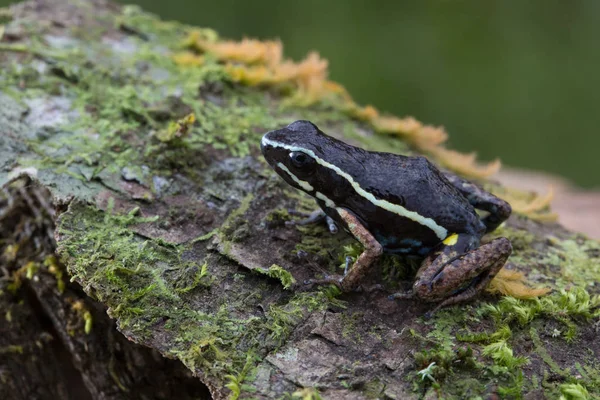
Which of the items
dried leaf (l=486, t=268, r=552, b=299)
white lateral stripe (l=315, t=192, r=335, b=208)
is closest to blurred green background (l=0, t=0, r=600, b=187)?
white lateral stripe (l=315, t=192, r=335, b=208)

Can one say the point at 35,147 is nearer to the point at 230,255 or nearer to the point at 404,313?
the point at 230,255

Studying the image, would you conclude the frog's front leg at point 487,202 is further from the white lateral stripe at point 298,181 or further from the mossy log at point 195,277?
the white lateral stripe at point 298,181

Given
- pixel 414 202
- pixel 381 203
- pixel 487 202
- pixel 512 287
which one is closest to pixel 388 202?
pixel 381 203

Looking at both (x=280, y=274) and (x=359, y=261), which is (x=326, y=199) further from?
(x=280, y=274)

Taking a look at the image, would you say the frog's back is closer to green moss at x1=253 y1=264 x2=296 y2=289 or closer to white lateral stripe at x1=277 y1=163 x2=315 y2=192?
white lateral stripe at x1=277 y1=163 x2=315 y2=192

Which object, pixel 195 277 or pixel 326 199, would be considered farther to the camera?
A: pixel 326 199

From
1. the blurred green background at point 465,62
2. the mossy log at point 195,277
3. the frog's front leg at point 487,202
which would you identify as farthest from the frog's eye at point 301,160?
the blurred green background at point 465,62

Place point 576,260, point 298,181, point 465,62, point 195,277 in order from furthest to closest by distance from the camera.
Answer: point 465,62
point 576,260
point 298,181
point 195,277
